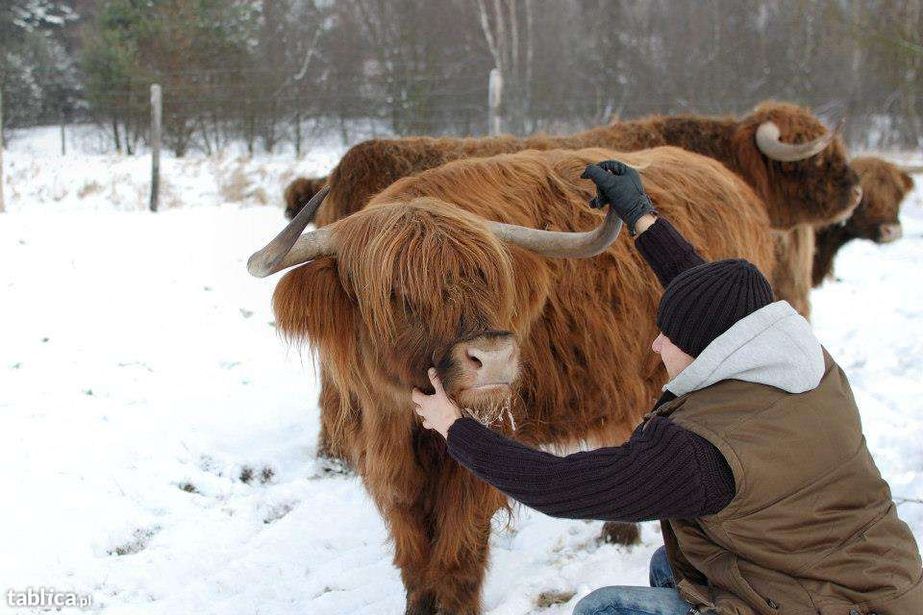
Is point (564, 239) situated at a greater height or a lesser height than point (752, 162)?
lesser

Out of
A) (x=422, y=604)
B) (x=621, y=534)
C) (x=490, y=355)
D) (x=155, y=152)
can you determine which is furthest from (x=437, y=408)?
(x=155, y=152)

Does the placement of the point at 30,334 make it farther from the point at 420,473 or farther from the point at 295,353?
the point at 420,473

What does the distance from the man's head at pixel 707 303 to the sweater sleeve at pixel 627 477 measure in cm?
24

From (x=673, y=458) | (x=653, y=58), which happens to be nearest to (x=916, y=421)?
(x=673, y=458)

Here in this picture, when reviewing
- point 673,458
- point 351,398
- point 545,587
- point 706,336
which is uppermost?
point 706,336

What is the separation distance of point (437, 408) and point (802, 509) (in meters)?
0.98

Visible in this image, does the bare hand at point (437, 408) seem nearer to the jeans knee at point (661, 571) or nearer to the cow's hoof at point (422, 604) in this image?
the jeans knee at point (661, 571)

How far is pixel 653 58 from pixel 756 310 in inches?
1013

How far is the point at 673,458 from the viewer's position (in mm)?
1651

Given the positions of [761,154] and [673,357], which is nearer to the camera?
[673,357]

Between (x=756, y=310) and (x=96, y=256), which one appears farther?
(x=96, y=256)

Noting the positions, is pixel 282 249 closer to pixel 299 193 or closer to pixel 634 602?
pixel 634 602

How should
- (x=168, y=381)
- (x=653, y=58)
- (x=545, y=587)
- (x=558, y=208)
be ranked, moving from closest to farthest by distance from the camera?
1. (x=558, y=208)
2. (x=545, y=587)
3. (x=168, y=381)
4. (x=653, y=58)

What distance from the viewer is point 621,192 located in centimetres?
273
